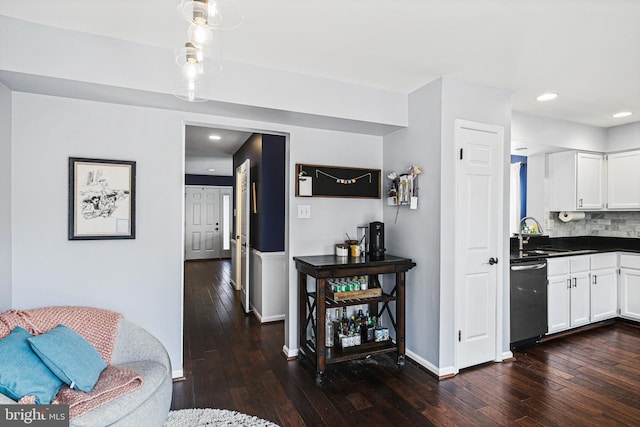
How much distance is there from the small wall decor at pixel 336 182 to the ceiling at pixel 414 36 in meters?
0.80

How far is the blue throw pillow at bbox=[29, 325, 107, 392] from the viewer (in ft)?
5.59

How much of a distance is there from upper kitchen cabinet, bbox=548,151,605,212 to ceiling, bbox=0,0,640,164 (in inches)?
55.7

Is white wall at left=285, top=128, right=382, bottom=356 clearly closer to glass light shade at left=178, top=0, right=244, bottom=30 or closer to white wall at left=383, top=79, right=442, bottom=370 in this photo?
white wall at left=383, top=79, right=442, bottom=370

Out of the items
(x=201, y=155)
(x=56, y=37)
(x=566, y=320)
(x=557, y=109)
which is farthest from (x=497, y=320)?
(x=201, y=155)

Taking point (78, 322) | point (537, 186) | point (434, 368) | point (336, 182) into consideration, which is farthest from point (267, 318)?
point (537, 186)

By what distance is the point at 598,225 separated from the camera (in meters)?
4.72

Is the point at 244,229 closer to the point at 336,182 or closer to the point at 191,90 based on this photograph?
the point at 336,182

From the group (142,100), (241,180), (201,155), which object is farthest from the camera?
(201,155)

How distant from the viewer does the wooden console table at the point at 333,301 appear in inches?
106

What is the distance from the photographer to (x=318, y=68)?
8.68 feet

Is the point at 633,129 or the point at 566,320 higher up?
the point at 633,129

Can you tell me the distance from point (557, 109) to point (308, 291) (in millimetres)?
3204

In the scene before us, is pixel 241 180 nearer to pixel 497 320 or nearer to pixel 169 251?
pixel 169 251

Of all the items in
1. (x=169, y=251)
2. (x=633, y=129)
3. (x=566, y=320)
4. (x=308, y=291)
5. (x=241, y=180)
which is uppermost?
(x=633, y=129)
